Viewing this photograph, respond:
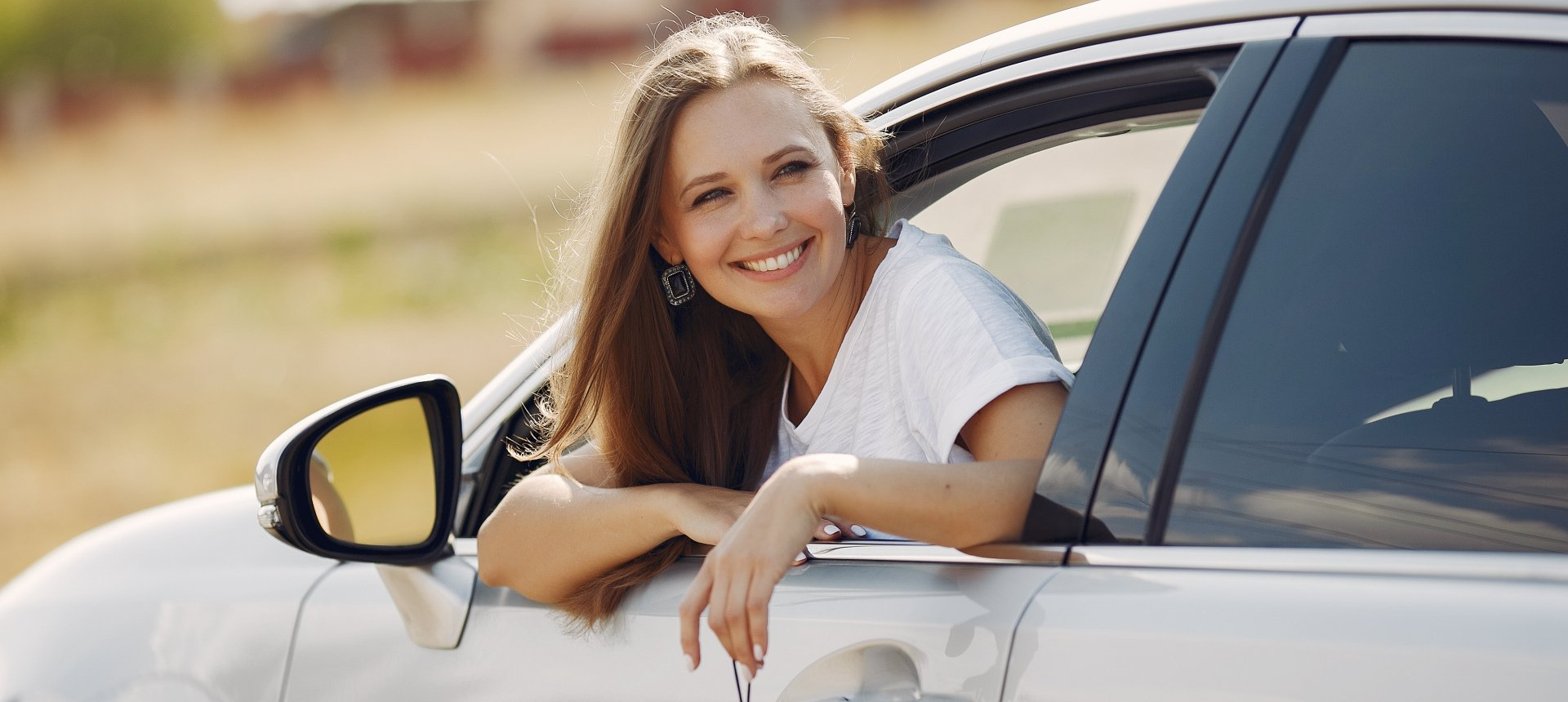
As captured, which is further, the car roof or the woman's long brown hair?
the woman's long brown hair

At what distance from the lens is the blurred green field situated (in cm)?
1027

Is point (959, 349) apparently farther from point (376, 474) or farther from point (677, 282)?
point (376, 474)

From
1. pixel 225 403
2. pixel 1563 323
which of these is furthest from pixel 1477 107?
pixel 225 403

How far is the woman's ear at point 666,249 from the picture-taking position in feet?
7.59

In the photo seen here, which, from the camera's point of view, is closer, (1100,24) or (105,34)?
(1100,24)

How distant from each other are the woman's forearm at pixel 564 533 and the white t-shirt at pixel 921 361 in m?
0.33

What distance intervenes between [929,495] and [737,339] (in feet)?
3.15

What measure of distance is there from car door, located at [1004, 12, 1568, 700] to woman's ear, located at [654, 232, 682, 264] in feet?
3.37

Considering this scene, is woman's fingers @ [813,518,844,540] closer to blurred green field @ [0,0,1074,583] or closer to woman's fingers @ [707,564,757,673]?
woman's fingers @ [707,564,757,673]

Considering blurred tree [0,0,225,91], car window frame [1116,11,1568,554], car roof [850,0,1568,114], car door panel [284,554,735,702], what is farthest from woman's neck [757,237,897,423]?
blurred tree [0,0,225,91]

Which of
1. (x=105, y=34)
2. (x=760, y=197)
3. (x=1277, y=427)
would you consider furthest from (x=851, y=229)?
(x=105, y=34)

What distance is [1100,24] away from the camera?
1.76m

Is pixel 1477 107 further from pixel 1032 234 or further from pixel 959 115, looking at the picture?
pixel 1032 234

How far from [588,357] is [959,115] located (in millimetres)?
696
